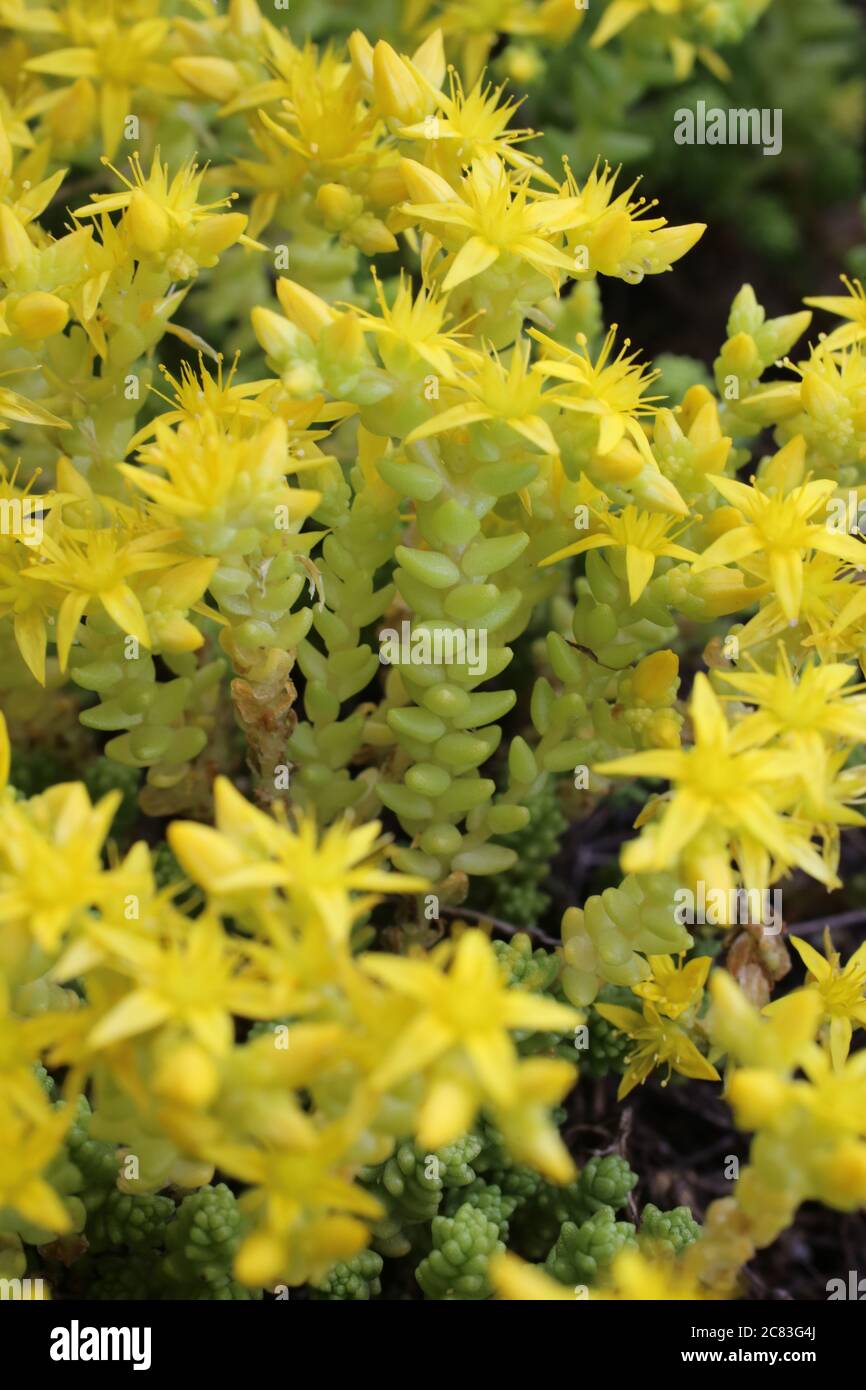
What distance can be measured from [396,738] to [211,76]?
0.86 metres

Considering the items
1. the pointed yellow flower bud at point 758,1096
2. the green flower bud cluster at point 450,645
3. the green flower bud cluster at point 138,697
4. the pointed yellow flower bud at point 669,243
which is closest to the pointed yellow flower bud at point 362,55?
the pointed yellow flower bud at point 669,243

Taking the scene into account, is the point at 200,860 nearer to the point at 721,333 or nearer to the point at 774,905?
the point at 774,905

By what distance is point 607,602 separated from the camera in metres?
1.48

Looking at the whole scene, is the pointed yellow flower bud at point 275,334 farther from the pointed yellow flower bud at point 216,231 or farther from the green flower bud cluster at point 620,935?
the green flower bud cluster at point 620,935

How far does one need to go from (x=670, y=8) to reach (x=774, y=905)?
129 centimetres

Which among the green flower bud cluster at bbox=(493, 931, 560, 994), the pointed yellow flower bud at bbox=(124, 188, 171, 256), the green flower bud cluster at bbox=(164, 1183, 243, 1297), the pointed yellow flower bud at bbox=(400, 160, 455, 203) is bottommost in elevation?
the green flower bud cluster at bbox=(164, 1183, 243, 1297)

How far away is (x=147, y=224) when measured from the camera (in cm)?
143

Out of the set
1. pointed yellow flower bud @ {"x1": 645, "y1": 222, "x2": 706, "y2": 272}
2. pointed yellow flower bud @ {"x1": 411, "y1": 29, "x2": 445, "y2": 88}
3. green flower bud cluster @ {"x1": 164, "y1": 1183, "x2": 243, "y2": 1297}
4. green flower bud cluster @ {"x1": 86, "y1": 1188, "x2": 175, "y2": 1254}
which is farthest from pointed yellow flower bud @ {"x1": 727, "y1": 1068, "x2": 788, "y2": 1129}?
pointed yellow flower bud @ {"x1": 411, "y1": 29, "x2": 445, "y2": 88}

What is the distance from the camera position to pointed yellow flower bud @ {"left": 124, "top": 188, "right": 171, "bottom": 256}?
4.68 feet

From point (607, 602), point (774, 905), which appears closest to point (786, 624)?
point (607, 602)

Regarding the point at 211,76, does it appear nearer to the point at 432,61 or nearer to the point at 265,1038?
the point at 432,61

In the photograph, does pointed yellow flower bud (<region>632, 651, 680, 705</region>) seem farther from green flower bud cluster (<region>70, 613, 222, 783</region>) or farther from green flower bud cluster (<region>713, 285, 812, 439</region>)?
green flower bud cluster (<region>70, 613, 222, 783</region>)

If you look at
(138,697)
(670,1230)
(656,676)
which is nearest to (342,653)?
(138,697)

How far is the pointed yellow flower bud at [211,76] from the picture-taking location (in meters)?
1.79
